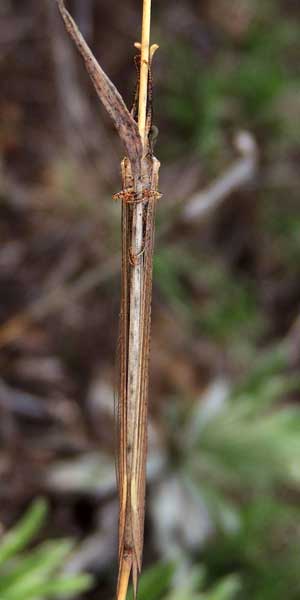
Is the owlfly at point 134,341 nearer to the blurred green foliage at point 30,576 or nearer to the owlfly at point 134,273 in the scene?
the owlfly at point 134,273

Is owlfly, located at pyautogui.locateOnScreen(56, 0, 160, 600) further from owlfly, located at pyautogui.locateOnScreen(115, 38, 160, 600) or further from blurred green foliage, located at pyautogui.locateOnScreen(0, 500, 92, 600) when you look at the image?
blurred green foliage, located at pyautogui.locateOnScreen(0, 500, 92, 600)

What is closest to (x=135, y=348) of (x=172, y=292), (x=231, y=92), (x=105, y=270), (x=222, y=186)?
(x=222, y=186)

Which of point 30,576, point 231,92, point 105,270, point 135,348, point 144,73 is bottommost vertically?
point 30,576

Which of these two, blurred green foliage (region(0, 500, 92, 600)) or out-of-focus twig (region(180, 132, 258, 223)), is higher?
out-of-focus twig (region(180, 132, 258, 223))

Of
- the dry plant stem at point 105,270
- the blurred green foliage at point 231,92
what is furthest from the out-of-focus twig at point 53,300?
the blurred green foliage at point 231,92

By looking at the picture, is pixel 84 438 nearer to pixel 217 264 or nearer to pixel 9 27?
pixel 217 264

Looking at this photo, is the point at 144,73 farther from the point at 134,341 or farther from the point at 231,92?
the point at 231,92

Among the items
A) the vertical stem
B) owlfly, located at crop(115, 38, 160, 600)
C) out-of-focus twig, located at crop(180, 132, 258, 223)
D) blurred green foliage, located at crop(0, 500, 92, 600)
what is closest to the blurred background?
out-of-focus twig, located at crop(180, 132, 258, 223)

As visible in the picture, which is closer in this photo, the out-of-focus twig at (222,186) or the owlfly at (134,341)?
the owlfly at (134,341)

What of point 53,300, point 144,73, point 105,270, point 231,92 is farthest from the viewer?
point 231,92

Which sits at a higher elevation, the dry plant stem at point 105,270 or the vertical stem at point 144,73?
the dry plant stem at point 105,270
